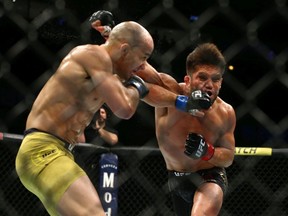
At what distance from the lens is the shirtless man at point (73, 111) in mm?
1884

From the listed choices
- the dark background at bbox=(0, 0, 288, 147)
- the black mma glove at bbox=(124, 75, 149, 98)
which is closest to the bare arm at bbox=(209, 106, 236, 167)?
the black mma glove at bbox=(124, 75, 149, 98)

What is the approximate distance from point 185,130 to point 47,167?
2.97 feet

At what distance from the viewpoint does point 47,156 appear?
195 centimetres

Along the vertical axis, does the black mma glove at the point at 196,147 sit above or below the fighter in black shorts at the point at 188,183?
above

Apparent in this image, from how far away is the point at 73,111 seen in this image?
2010 millimetres

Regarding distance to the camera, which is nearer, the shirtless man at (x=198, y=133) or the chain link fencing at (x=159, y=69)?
the shirtless man at (x=198, y=133)

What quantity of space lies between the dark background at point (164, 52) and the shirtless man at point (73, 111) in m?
1.58

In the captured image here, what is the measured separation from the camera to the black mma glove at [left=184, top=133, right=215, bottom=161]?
7.86ft

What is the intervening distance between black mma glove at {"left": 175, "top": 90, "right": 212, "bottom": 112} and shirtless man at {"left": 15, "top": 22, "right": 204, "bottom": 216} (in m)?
0.31

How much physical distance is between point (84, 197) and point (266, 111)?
10.8 ft

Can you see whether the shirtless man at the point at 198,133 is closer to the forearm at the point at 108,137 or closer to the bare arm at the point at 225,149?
the bare arm at the point at 225,149

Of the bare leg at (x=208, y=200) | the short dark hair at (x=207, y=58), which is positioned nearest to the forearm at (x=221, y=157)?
the bare leg at (x=208, y=200)

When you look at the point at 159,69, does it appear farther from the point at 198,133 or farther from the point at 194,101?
the point at 194,101

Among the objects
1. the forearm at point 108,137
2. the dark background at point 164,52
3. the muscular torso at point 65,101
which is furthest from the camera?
the dark background at point 164,52
